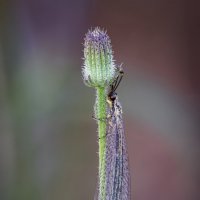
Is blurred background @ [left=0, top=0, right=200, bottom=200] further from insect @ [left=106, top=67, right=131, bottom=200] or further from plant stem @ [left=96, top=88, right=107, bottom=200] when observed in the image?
plant stem @ [left=96, top=88, right=107, bottom=200]

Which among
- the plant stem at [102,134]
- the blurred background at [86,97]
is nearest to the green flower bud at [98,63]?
the plant stem at [102,134]

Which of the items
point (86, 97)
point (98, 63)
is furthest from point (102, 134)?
point (86, 97)

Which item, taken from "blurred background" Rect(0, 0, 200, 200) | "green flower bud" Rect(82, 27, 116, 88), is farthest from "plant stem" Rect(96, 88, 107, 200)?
"blurred background" Rect(0, 0, 200, 200)

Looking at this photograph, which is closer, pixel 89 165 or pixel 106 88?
pixel 106 88

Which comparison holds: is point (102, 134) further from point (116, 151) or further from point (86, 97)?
point (86, 97)
